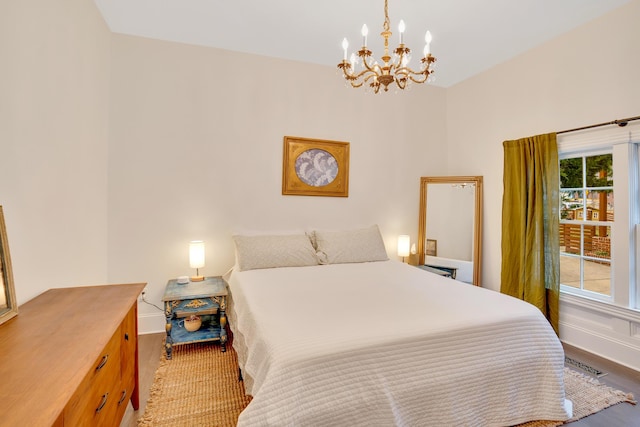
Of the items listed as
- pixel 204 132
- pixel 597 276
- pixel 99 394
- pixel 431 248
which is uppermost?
pixel 204 132

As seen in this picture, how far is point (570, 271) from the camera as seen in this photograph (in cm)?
304

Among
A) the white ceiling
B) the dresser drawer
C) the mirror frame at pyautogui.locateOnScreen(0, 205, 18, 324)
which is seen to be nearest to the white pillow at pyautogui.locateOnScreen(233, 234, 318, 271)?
the dresser drawer

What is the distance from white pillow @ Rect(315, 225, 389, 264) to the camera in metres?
3.14

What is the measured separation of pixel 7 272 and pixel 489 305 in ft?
7.71

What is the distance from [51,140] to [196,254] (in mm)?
1430

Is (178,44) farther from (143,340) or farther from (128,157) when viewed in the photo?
(143,340)

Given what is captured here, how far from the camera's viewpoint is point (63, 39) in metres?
1.94

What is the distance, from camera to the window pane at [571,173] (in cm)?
293

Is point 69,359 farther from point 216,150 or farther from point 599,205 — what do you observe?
point 599,205

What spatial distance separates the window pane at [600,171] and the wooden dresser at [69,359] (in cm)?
363

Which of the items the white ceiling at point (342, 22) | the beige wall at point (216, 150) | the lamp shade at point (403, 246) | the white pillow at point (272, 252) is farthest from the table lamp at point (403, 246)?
the white ceiling at point (342, 22)

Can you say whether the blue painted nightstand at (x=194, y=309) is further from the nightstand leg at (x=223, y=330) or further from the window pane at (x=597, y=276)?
the window pane at (x=597, y=276)

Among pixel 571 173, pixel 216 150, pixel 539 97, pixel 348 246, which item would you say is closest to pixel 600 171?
pixel 571 173

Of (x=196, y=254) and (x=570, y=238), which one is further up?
(x=570, y=238)
